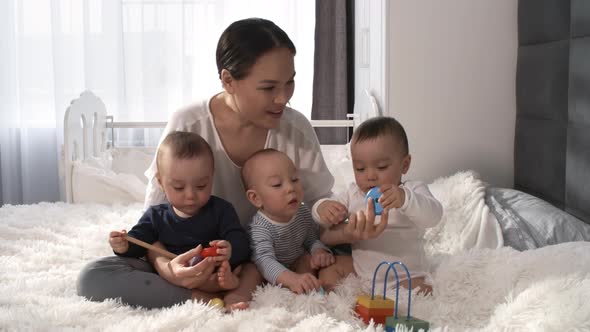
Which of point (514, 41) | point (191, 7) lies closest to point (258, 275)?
point (514, 41)

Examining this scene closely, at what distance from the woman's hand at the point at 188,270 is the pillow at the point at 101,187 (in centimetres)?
125

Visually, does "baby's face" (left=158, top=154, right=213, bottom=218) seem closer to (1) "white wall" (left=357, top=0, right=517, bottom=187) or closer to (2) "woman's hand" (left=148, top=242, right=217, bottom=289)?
(2) "woman's hand" (left=148, top=242, right=217, bottom=289)

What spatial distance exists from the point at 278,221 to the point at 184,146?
294 mm

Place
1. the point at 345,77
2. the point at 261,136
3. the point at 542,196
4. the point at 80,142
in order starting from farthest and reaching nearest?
the point at 345,77, the point at 80,142, the point at 542,196, the point at 261,136

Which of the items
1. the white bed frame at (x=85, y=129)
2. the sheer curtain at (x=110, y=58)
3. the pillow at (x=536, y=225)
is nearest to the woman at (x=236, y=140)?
the pillow at (x=536, y=225)

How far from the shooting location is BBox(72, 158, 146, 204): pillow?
2.73m

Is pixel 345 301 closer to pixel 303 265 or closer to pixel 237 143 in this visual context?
pixel 303 265

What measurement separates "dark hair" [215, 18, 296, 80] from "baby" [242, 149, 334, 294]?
0.71 feet

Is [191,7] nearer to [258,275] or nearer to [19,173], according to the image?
[19,173]

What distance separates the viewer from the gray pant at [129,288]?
1487 mm

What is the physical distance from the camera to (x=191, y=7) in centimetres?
364

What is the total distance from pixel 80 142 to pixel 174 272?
61.6 inches

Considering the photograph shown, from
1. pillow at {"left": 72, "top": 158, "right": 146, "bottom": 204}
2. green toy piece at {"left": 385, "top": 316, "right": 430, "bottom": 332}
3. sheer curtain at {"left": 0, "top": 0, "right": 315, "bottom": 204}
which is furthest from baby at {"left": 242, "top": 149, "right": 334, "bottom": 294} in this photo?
sheer curtain at {"left": 0, "top": 0, "right": 315, "bottom": 204}

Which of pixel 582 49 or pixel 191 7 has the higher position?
pixel 191 7
